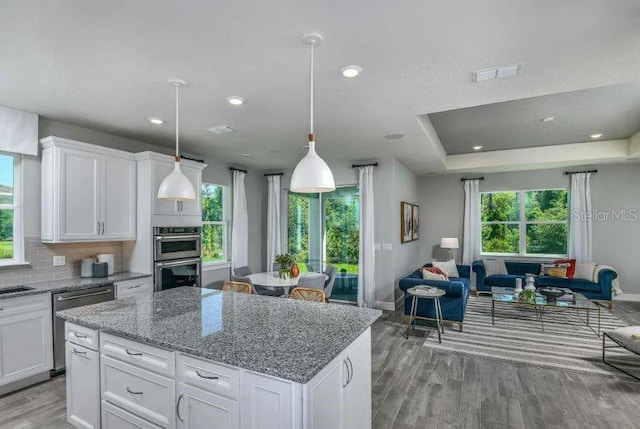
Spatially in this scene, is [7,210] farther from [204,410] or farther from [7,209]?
[204,410]

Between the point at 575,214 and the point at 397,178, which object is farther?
the point at 575,214

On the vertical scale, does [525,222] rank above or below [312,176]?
below

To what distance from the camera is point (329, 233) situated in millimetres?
6473

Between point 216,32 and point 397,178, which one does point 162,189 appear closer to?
point 216,32

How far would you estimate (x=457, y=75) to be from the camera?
2.58 meters

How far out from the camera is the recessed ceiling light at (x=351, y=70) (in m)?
2.42

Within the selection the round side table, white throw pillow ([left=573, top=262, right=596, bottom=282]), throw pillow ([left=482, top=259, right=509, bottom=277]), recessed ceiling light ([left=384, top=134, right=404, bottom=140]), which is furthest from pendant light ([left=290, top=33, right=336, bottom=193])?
white throw pillow ([left=573, top=262, right=596, bottom=282])

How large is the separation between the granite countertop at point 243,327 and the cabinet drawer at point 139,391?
205 mm

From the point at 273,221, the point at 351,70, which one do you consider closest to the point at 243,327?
the point at 351,70

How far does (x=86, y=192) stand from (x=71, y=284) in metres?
0.99

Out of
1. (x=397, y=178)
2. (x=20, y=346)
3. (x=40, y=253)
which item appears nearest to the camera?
(x=20, y=346)

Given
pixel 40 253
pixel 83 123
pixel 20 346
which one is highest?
pixel 83 123

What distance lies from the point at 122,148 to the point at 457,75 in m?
4.02

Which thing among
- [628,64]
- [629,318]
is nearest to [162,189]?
[628,64]
